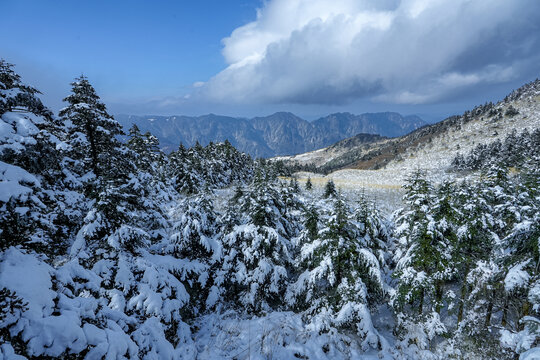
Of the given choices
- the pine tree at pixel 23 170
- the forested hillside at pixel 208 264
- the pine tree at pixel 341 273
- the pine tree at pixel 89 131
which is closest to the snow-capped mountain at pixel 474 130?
the forested hillside at pixel 208 264

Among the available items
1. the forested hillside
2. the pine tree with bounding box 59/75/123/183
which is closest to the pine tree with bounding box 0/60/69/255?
the forested hillside

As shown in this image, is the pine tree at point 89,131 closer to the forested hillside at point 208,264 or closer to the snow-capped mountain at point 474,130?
the forested hillside at point 208,264

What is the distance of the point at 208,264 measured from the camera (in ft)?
33.7

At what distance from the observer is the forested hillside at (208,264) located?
126 inches

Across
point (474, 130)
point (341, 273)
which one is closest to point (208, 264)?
point (341, 273)

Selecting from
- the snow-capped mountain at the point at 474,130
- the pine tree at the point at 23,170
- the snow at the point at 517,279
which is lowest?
the snow at the point at 517,279

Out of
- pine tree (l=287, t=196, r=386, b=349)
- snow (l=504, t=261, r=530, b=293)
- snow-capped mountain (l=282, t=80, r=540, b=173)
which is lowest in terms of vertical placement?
pine tree (l=287, t=196, r=386, b=349)

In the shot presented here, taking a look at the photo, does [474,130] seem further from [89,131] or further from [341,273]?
[89,131]

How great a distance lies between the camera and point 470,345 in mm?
9172

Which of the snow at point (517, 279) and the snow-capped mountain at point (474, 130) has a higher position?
the snow-capped mountain at point (474, 130)

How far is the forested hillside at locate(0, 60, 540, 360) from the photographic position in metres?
3.21

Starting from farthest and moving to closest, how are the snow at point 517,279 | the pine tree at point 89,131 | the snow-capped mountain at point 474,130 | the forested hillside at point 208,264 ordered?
the snow-capped mountain at point 474,130
the pine tree at point 89,131
the snow at point 517,279
the forested hillside at point 208,264

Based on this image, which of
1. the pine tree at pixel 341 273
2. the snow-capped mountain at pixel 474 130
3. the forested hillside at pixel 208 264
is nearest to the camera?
Result: the forested hillside at pixel 208 264

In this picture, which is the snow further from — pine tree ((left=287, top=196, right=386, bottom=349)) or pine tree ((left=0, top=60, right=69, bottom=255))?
pine tree ((left=0, top=60, right=69, bottom=255))
